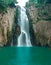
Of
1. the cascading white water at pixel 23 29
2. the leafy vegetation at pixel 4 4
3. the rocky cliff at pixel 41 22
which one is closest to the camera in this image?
the rocky cliff at pixel 41 22

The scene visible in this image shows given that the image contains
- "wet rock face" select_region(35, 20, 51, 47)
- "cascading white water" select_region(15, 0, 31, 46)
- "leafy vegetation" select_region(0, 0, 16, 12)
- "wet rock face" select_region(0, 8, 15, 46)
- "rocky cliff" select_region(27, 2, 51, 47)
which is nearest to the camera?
"wet rock face" select_region(0, 8, 15, 46)

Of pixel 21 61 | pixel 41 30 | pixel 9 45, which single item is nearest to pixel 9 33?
pixel 9 45

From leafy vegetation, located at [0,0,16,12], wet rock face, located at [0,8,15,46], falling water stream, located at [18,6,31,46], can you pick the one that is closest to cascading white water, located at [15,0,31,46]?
falling water stream, located at [18,6,31,46]

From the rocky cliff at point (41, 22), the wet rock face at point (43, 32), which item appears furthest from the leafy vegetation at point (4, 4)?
the wet rock face at point (43, 32)

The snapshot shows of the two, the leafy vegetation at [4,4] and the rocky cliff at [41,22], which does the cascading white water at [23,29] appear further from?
the leafy vegetation at [4,4]

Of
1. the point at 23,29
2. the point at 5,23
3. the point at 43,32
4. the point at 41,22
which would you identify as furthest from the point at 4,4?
the point at 43,32

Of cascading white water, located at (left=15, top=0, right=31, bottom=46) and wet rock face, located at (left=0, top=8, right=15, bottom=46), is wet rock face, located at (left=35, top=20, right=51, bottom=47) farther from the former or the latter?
wet rock face, located at (left=0, top=8, right=15, bottom=46)

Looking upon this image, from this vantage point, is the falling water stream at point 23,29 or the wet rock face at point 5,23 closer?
the wet rock face at point 5,23
